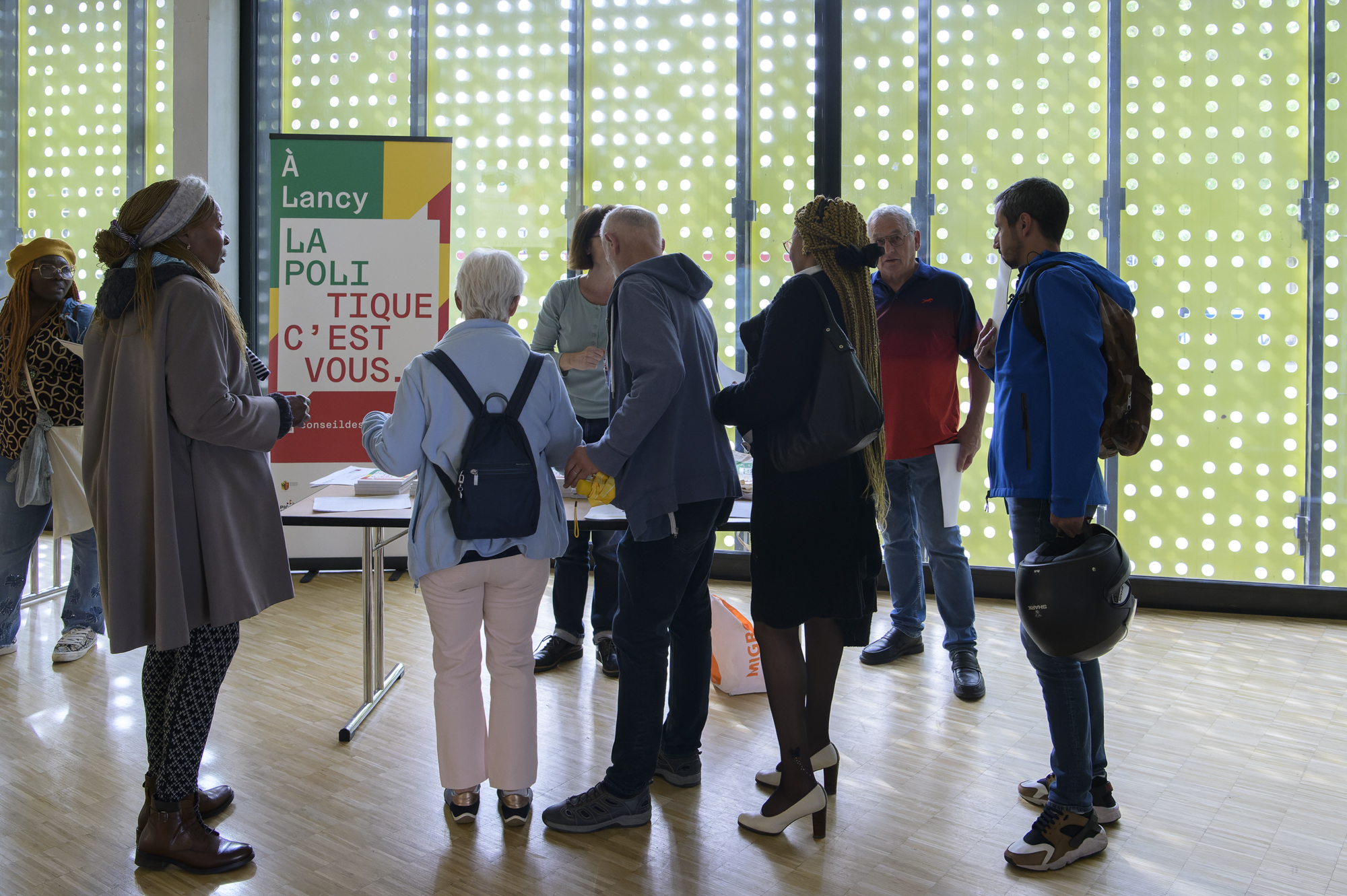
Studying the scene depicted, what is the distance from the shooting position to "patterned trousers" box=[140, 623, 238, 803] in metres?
2.20

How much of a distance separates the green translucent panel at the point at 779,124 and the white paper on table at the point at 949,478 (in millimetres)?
1741

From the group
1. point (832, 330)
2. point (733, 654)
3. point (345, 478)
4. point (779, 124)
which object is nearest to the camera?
point (832, 330)

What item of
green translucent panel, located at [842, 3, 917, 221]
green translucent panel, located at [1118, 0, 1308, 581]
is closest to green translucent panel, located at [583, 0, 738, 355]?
green translucent panel, located at [842, 3, 917, 221]

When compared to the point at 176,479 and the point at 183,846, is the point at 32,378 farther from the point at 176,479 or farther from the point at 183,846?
the point at 183,846

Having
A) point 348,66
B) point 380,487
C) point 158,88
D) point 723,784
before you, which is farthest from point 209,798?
point 158,88

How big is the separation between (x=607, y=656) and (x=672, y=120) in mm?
2918

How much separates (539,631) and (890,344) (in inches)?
75.4

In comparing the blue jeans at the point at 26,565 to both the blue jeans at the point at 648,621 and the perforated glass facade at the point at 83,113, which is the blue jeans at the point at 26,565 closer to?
the perforated glass facade at the point at 83,113

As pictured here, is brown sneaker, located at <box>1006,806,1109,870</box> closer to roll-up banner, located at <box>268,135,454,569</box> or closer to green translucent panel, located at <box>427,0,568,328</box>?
roll-up banner, located at <box>268,135,454,569</box>

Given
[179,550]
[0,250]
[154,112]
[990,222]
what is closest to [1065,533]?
[179,550]

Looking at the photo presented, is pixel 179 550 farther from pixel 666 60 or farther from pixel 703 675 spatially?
pixel 666 60

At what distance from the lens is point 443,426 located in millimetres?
2254

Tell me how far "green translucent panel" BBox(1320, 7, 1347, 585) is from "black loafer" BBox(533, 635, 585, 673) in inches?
136

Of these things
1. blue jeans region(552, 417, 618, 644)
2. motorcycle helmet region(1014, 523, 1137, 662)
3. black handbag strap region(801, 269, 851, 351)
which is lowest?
blue jeans region(552, 417, 618, 644)
